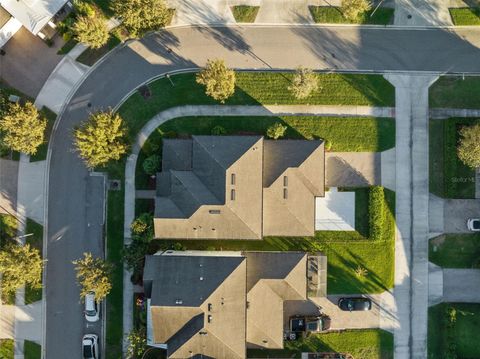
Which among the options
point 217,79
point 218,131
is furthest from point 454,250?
point 217,79

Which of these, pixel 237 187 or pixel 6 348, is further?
pixel 6 348

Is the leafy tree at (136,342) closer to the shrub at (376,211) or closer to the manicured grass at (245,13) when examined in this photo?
the shrub at (376,211)

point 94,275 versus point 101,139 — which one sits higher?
point 101,139

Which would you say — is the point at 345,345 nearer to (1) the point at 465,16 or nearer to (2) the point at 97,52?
(1) the point at 465,16

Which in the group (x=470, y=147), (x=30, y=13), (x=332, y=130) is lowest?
(x=470, y=147)

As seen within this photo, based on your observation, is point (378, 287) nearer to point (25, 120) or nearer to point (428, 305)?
point (428, 305)

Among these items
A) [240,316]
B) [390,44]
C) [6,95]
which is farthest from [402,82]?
[6,95]
